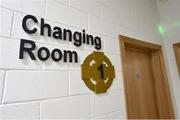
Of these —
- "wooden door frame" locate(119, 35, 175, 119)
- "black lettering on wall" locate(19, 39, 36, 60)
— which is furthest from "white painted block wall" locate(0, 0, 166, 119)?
"wooden door frame" locate(119, 35, 175, 119)

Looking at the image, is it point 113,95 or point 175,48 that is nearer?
point 113,95

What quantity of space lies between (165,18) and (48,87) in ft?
6.19

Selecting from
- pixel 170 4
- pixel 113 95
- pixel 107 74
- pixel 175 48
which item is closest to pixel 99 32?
pixel 107 74

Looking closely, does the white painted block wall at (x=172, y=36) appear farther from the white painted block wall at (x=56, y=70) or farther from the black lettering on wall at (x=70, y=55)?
the black lettering on wall at (x=70, y=55)

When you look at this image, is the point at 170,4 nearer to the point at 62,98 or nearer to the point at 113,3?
the point at 113,3

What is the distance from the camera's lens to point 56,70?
2.75 feet

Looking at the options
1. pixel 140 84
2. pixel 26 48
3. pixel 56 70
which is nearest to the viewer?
pixel 26 48

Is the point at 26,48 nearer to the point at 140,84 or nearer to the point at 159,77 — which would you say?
the point at 140,84

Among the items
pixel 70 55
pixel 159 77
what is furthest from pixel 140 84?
pixel 70 55

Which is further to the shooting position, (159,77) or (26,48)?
(159,77)

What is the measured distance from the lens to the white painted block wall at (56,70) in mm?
676

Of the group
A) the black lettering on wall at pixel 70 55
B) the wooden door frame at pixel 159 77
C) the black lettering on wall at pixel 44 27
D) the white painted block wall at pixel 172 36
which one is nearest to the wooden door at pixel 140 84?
the wooden door frame at pixel 159 77

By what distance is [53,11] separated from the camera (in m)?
0.91

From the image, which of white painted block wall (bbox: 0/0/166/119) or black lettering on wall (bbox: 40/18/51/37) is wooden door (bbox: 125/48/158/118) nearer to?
white painted block wall (bbox: 0/0/166/119)
